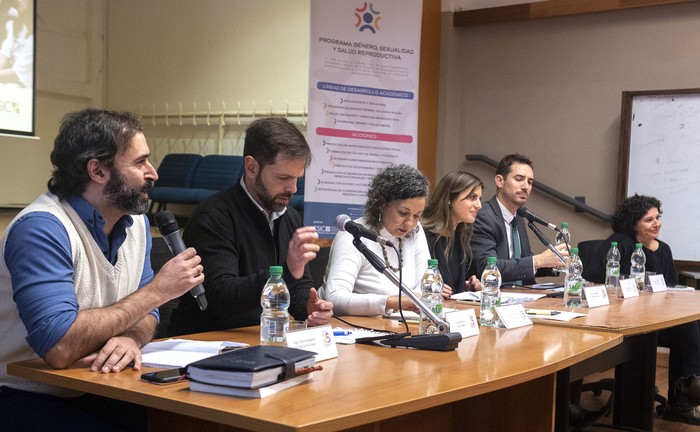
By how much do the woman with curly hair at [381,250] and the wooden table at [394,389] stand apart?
19 cm

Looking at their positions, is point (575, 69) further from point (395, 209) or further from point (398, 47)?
point (395, 209)

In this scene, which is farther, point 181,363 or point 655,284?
point 655,284

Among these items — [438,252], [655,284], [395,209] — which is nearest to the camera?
[395,209]

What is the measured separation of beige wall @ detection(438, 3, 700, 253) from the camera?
573 cm

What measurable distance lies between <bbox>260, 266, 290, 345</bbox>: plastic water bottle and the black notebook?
1.57 feet

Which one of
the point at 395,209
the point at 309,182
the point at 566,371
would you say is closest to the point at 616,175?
the point at 309,182

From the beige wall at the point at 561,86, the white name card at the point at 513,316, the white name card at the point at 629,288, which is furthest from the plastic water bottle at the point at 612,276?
the beige wall at the point at 561,86

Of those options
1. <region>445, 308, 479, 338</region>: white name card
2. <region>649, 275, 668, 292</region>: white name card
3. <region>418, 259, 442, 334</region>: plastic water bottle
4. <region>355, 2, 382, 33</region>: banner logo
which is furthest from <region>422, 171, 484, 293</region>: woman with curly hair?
<region>355, 2, 382, 33</region>: banner logo

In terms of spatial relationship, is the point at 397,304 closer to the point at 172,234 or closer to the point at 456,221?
the point at 172,234

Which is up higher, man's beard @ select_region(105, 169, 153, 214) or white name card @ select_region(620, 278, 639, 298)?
man's beard @ select_region(105, 169, 153, 214)

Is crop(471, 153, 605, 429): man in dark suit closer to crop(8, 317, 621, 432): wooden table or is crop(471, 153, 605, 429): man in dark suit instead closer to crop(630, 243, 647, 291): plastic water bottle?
crop(630, 243, 647, 291): plastic water bottle

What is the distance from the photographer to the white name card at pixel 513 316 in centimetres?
264

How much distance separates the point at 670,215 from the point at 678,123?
62cm

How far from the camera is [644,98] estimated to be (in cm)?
571
